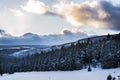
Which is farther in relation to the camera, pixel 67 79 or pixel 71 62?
pixel 71 62

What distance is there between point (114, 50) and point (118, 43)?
820 cm

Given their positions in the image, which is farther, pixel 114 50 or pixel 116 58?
pixel 114 50

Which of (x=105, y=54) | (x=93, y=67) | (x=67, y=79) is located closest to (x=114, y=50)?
(x=105, y=54)

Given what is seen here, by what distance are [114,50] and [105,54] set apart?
577 cm

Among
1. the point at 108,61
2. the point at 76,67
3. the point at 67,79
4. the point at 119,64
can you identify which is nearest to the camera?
the point at 67,79

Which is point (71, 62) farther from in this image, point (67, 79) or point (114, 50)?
point (67, 79)

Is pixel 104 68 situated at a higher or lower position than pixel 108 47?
lower

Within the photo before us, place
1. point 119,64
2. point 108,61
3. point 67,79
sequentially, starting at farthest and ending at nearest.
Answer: point 108,61, point 119,64, point 67,79

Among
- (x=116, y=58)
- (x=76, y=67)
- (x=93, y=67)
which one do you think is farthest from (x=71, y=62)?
(x=116, y=58)

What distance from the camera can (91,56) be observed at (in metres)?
194

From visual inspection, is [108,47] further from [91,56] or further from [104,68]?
[104,68]

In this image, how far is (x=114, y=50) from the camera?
188 m

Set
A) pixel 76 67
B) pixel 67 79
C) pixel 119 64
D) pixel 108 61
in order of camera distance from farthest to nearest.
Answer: pixel 76 67 < pixel 108 61 < pixel 119 64 < pixel 67 79

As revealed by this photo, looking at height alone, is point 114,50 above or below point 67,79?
above
